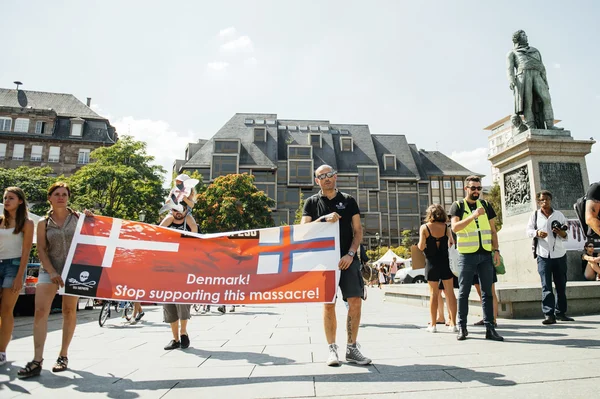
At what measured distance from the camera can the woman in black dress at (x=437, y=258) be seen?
20.4 feet

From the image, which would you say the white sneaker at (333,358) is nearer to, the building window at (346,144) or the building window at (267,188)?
the building window at (267,188)

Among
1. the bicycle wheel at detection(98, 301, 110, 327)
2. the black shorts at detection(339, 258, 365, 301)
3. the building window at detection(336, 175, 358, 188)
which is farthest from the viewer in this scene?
the building window at detection(336, 175, 358, 188)

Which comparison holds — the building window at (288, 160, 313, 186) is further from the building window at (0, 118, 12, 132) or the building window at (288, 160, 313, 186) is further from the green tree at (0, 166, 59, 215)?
the building window at (0, 118, 12, 132)

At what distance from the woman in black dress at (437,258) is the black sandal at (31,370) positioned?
5055mm

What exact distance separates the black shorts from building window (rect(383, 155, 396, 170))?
6030cm

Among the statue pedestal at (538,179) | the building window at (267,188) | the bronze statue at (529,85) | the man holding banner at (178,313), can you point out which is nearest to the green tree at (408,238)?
the building window at (267,188)

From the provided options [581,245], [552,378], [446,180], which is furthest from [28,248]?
[446,180]

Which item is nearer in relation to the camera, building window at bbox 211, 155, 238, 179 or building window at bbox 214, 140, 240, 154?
building window at bbox 211, 155, 238, 179

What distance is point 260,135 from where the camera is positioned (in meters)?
60.4

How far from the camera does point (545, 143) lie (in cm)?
966

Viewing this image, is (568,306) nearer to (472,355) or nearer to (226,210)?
(472,355)

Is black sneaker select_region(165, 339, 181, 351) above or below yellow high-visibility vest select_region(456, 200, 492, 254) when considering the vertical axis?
below

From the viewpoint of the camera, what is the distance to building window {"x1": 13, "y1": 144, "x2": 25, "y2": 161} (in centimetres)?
4681

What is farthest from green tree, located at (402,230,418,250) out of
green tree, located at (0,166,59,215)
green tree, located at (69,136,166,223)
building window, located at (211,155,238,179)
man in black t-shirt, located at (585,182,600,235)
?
man in black t-shirt, located at (585,182,600,235)
